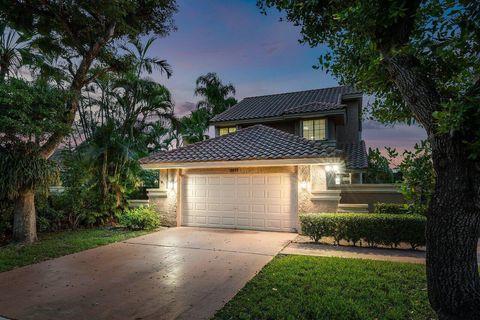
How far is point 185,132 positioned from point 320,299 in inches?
740

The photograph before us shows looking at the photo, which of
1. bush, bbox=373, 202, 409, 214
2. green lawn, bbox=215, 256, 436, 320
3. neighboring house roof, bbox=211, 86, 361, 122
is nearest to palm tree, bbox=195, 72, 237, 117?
neighboring house roof, bbox=211, 86, 361, 122

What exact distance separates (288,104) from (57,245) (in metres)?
15.2

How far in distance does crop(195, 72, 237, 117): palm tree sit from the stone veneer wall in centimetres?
1700

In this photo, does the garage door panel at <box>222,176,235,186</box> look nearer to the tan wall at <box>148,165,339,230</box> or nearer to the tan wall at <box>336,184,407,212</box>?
the tan wall at <box>148,165,339,230</box>

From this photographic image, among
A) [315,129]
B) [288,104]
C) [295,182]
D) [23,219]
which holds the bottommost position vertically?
[23,219]

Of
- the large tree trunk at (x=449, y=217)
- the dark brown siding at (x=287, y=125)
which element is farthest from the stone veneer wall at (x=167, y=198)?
the large tree trunk at (x=449, y=217)

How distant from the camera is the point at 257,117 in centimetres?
1744

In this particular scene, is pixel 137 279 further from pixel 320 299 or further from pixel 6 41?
pixel 6 41

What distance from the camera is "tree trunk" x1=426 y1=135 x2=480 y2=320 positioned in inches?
108

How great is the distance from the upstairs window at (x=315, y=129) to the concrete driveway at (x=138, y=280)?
361 inches

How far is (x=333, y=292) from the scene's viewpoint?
14.7 feet

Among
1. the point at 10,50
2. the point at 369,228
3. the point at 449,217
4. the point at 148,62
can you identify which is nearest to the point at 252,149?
the point at 369,228

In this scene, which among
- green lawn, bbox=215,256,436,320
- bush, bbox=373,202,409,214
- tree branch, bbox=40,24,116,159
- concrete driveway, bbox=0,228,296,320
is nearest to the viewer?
green lawn, bbox=215,256,436,320

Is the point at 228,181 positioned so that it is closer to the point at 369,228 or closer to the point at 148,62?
the point at 369,228
